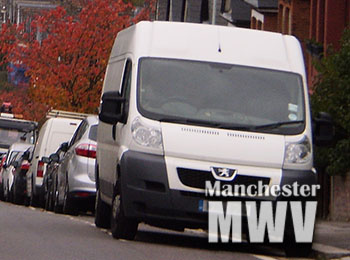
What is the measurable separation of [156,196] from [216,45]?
7.39ft

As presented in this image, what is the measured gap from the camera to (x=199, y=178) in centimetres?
1441

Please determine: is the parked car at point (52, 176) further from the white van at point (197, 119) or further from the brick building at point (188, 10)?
the brick building at point (188, 10)

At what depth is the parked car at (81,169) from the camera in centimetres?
2209

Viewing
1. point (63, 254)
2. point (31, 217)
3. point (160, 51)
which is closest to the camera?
point (63, 254)

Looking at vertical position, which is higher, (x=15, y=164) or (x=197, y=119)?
(x=197, y=119)

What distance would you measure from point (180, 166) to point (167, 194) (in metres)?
0.35

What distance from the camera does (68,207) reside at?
934 inches

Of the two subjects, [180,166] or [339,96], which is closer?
[180,166]

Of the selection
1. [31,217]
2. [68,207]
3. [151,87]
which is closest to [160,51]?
[151,87]

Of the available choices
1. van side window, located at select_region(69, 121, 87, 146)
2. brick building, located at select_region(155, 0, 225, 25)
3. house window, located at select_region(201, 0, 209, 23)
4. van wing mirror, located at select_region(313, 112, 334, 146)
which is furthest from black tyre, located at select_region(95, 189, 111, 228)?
house window, located at select_region(201, 0, 209, 23)

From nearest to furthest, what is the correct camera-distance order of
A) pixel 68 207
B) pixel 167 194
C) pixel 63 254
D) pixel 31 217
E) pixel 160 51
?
1. pixel 63 254
2. pixel 167 194
3. pixel 160 51
4. pixel 31 217
5. pixel 68 207

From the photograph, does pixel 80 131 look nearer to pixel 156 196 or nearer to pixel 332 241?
pixel 332 241

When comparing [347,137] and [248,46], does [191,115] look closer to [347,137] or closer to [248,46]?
[248,46]

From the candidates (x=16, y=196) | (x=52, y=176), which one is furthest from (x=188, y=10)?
(x=52, y=176)
